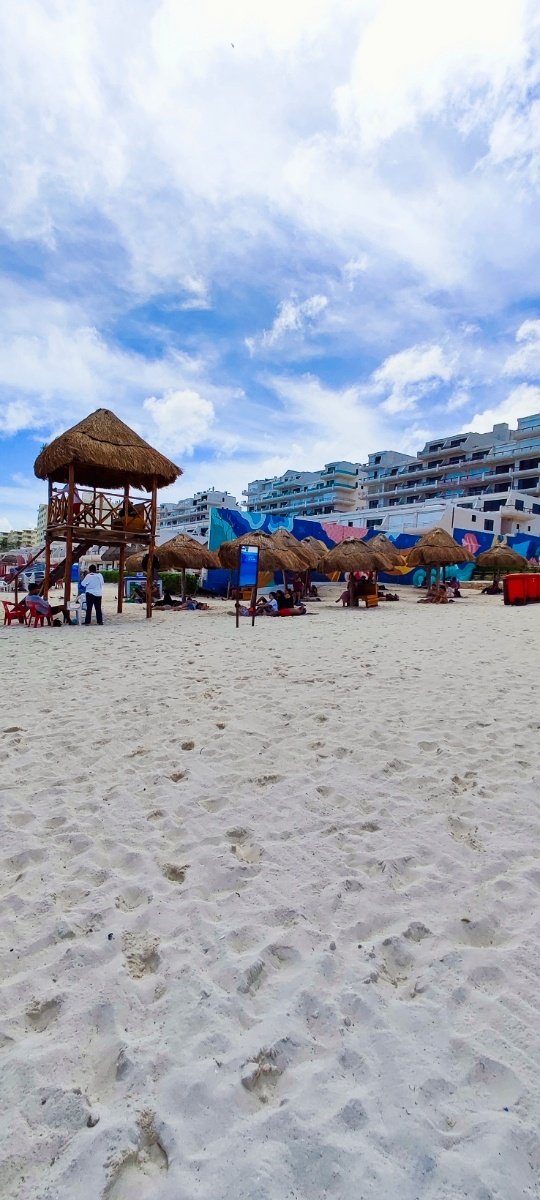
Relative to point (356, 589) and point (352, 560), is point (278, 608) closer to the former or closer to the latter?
point (352, 560)

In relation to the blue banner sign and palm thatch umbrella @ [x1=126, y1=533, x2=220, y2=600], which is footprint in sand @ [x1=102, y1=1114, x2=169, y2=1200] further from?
palm thatch umbrella @ [x1=126, y1=533, x2=220, y2=600]

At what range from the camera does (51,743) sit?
13.4ft

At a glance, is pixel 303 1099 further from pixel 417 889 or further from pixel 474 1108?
pixel 417 889

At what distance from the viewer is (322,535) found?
27.6 metres

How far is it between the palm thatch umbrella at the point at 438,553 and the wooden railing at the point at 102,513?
1059 cm

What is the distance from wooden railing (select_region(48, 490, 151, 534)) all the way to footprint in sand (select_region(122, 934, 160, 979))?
11.7m

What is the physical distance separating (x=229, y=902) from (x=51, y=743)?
2292mm

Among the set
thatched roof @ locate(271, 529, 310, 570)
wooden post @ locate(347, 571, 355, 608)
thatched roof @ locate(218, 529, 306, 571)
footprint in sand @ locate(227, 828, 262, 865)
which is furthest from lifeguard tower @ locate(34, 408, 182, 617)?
footprint in sand @ locate(227, 828, 262, 865)

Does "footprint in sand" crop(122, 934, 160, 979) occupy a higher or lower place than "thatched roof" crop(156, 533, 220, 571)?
lower

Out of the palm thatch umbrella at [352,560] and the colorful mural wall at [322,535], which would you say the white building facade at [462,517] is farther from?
the palm thatch umbrella at [352,560]

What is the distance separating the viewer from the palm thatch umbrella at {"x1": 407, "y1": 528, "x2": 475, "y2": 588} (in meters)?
19.8

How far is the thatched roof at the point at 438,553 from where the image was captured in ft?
65.0

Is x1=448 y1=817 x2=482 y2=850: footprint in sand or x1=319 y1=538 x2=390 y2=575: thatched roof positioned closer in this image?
x1=448 y1=817 x2=482 y2=850: footprint in sand

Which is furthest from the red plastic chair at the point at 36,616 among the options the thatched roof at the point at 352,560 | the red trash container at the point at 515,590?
the red trash container at the point at 515,590
